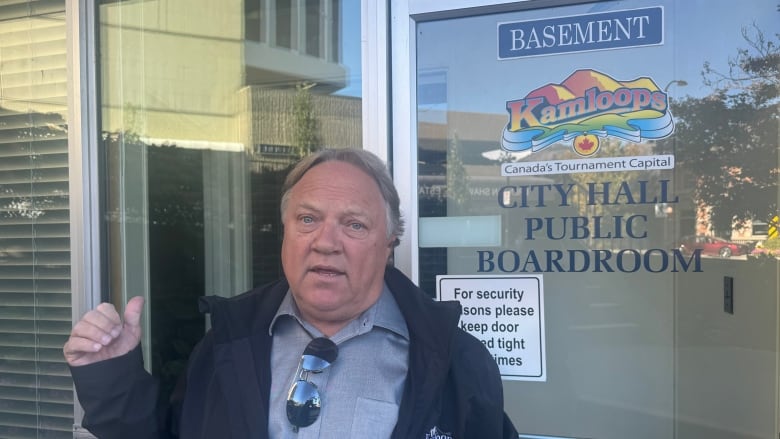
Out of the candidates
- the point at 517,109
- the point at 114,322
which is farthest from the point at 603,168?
the point at 114,322

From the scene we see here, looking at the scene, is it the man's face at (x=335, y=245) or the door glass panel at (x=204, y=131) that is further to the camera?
the door glass panel at (x=204, y=131)

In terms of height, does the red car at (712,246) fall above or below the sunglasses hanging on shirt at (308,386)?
above

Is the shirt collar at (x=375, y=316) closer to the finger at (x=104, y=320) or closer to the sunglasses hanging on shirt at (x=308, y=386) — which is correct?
the sunglasses hanging on shirt at (x=308, y=386)

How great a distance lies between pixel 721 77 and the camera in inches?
99.7

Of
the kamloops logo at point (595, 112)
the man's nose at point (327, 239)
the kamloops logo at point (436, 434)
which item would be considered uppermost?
the kamloops logo at point (595, 112)

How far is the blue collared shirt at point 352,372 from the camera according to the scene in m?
1.55

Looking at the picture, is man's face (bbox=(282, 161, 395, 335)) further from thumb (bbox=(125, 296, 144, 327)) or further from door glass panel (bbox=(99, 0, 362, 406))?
door glass panel (bbox=(99, 0, 362, 406))

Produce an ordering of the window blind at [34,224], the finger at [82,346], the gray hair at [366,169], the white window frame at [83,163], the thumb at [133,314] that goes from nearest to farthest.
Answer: the finger at [82,346] < the thumb at [133,314] < the gray hair at [366,169] < the white window frame at [83,163] < the window blind at [34,224]

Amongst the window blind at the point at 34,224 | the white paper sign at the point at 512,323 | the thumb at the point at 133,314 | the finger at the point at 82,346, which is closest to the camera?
the finger at the point at 82,346

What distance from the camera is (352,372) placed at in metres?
1.62

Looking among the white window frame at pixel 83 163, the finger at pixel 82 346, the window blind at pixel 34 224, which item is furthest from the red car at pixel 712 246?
the window blind at pixel 34 224

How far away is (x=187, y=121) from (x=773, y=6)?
3.09 meters

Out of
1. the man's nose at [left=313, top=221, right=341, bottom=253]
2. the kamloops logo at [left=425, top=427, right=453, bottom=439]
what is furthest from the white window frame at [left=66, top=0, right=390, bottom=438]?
the kamloops logo at [left=425, top=427, right=453, bottom=439]

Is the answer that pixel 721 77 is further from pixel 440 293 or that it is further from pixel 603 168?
pixel 440 293
